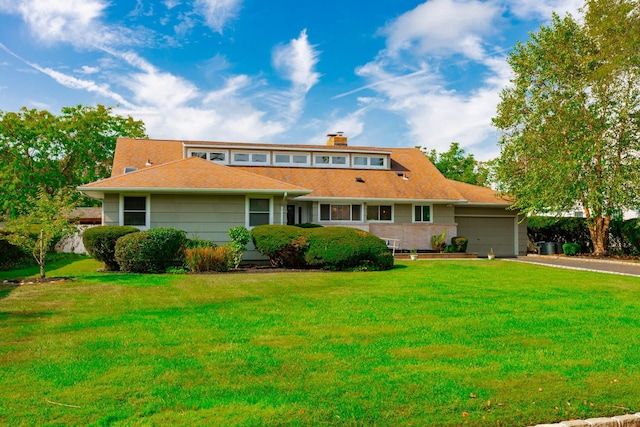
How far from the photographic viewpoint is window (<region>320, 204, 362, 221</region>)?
79.1ft

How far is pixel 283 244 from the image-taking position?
16125 millimetres

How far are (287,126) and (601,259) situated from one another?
17.5m

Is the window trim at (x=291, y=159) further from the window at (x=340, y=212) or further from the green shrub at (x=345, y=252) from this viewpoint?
the green shrub at (x=345, y=252)

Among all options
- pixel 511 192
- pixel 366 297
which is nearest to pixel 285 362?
pixel 366 297

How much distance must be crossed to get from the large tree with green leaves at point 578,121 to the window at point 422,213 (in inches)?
169

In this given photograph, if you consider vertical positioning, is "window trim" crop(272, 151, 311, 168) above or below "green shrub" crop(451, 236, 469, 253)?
above

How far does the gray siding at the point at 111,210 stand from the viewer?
17.8 meters

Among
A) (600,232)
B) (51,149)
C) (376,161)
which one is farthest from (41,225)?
(51,149)

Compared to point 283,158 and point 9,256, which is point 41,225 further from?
point 283,158

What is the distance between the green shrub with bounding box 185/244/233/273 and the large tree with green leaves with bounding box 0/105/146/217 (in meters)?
23.9

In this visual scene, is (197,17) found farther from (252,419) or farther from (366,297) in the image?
(252,419)

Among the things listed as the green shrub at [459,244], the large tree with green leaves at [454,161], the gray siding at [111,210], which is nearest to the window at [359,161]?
the green shrub at [459,244]

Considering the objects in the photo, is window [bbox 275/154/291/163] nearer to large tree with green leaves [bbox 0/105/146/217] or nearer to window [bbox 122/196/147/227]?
window [bbox 122/196/147/227]

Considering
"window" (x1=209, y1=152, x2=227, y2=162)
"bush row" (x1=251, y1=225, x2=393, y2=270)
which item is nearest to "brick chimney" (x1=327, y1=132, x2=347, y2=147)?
"window" (x1=209, y1=152, x2=227, y2=162)
